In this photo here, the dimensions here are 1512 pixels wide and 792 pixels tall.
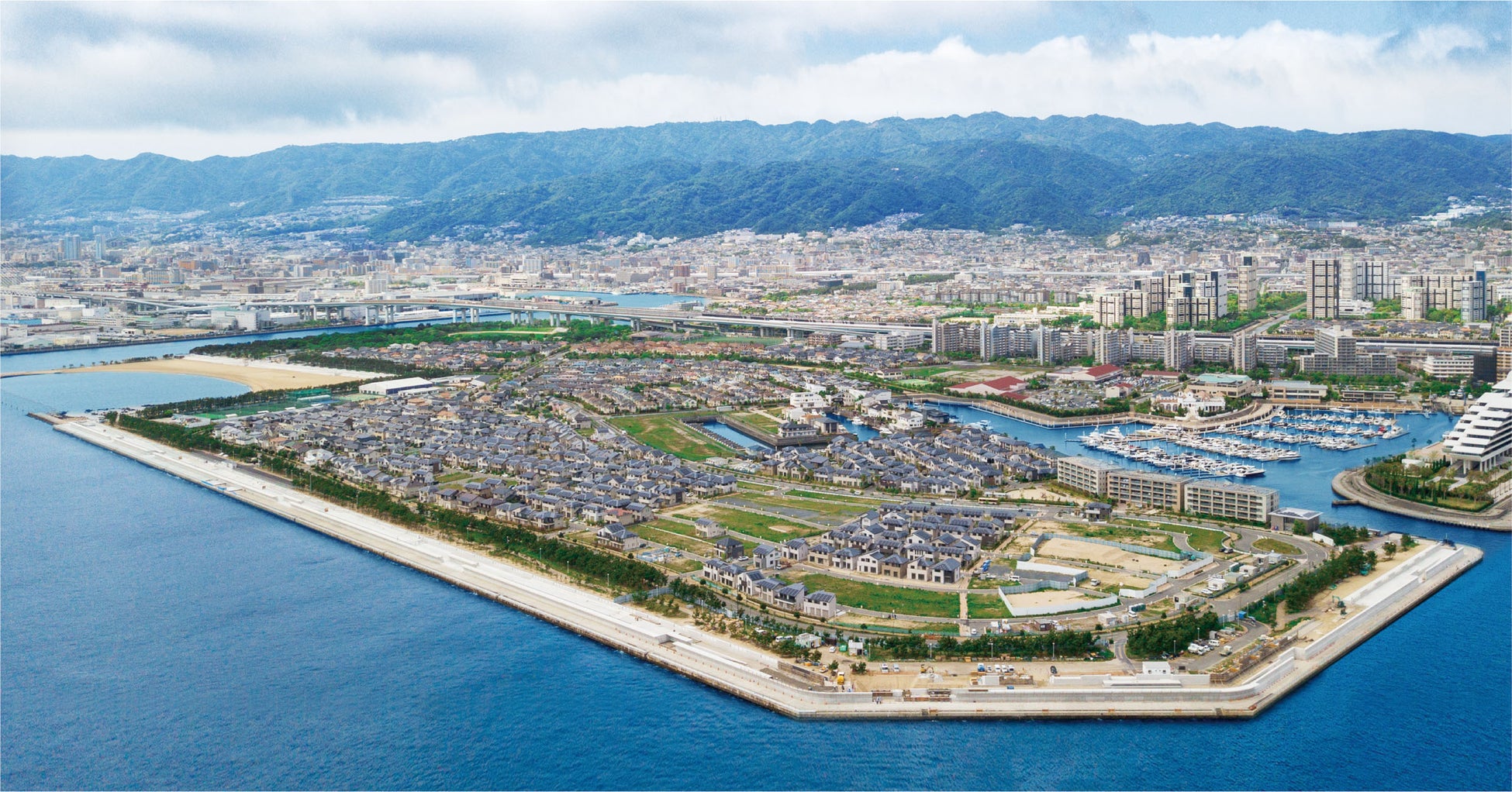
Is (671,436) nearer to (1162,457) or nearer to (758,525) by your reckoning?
(758,525)

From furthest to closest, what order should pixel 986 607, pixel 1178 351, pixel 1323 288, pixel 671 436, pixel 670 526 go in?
pixel 1323 288, pixel 1178 351, pixel 671 436, pixel 670 526, pixel 986 607

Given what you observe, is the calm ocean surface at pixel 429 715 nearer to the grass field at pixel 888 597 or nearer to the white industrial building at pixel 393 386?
the grass field at pixel 888 597

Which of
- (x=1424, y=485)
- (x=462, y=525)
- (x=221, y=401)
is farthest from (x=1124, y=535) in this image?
(x=221, y=401)

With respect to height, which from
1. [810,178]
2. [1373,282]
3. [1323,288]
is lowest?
[1323,288]

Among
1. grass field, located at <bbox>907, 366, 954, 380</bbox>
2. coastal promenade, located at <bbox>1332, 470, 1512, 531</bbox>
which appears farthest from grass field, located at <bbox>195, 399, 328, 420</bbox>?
coastal promenade, located at <bbox>1332, 470, 1512, 531</bbox>

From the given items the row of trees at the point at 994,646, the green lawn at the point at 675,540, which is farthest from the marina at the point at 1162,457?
the row of trees at the point at 994,646

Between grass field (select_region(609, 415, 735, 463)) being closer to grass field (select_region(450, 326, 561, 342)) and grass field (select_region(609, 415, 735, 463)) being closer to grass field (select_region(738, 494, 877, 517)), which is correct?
grass field (select_region(738, 494, 877, 517))
